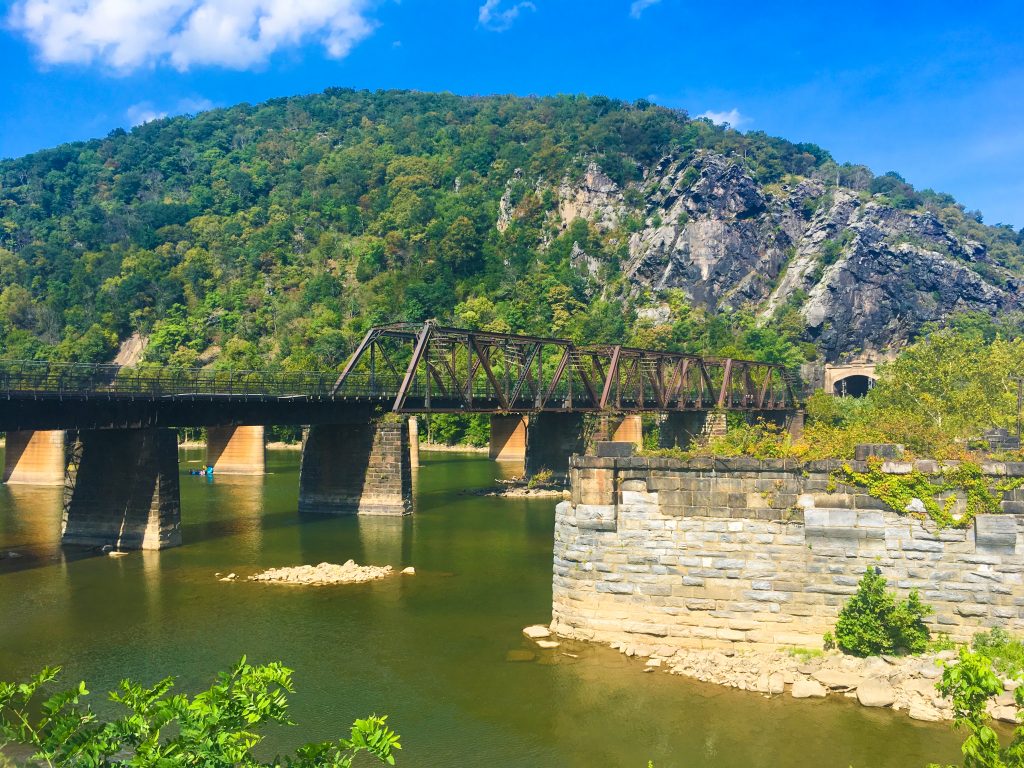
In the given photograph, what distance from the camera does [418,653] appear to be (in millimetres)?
23766

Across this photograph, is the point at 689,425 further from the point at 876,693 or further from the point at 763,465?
the point at 876,693

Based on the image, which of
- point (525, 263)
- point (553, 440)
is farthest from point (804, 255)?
point (553, 440)

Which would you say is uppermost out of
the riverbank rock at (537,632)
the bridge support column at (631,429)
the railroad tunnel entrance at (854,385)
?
the railroad tunnel entrance at (854,385)

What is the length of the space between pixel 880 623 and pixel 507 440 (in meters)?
72.8

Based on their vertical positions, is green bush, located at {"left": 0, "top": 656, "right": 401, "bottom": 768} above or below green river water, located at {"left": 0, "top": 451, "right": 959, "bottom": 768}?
above

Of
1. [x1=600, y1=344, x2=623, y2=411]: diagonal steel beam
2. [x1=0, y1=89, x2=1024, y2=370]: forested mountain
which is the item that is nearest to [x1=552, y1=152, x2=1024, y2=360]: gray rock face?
[x1=0, y1=89, x2=1024, y2=370]: forested mountain

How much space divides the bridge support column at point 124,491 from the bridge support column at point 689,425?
54.8 metres

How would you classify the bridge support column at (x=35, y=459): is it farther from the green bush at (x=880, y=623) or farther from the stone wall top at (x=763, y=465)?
the green bush at (x=880, y=623)

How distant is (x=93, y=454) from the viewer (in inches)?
1551

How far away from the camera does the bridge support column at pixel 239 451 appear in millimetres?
73062

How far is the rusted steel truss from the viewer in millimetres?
52625

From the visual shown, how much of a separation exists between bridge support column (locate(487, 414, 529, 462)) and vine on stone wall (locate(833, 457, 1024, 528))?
71.1m

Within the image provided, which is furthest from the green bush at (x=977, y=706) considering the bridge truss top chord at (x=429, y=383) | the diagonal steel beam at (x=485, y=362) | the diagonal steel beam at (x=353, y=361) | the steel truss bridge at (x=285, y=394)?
the diagonal steel beam at (x=485, y=362)

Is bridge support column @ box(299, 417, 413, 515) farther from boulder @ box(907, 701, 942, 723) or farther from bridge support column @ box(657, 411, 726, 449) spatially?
bridge support column @ box(657, 411, 726, 449)
